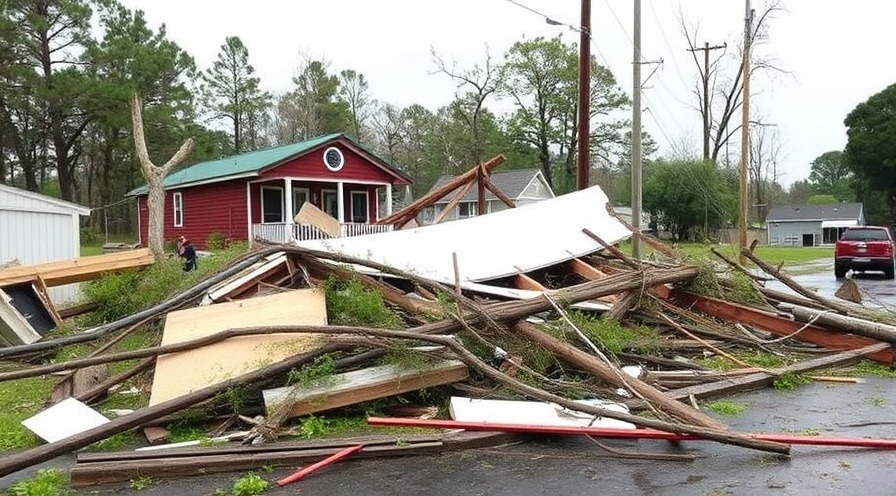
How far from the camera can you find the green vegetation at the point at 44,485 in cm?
390

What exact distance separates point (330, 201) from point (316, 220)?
1421cm

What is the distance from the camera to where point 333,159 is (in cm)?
2389

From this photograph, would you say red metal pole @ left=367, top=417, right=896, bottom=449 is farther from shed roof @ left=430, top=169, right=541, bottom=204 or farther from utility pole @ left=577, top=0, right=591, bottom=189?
shed roof @ left=430, top=169, right=541, bottom=204

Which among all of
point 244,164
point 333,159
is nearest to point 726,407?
point 333,159

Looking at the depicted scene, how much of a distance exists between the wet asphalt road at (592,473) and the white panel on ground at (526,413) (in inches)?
5.7

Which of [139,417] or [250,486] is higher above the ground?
[139,417]

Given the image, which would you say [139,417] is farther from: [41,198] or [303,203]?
[303,203]

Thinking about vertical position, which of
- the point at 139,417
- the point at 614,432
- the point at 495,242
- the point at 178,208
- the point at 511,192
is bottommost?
the point at 614,432

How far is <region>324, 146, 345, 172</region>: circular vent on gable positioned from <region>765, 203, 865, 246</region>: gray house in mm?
48393

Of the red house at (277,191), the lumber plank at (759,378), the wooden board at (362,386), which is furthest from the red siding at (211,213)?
the lumber plank at (759,378)

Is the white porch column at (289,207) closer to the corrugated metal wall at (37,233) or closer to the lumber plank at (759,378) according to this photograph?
the corrugated metal wall at (37,233)

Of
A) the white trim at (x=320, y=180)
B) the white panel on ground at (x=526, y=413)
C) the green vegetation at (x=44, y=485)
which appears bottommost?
the green vegetation at (x=44, y=485)

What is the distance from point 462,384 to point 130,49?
119 feet

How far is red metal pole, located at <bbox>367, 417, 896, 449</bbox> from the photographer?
176 inches
